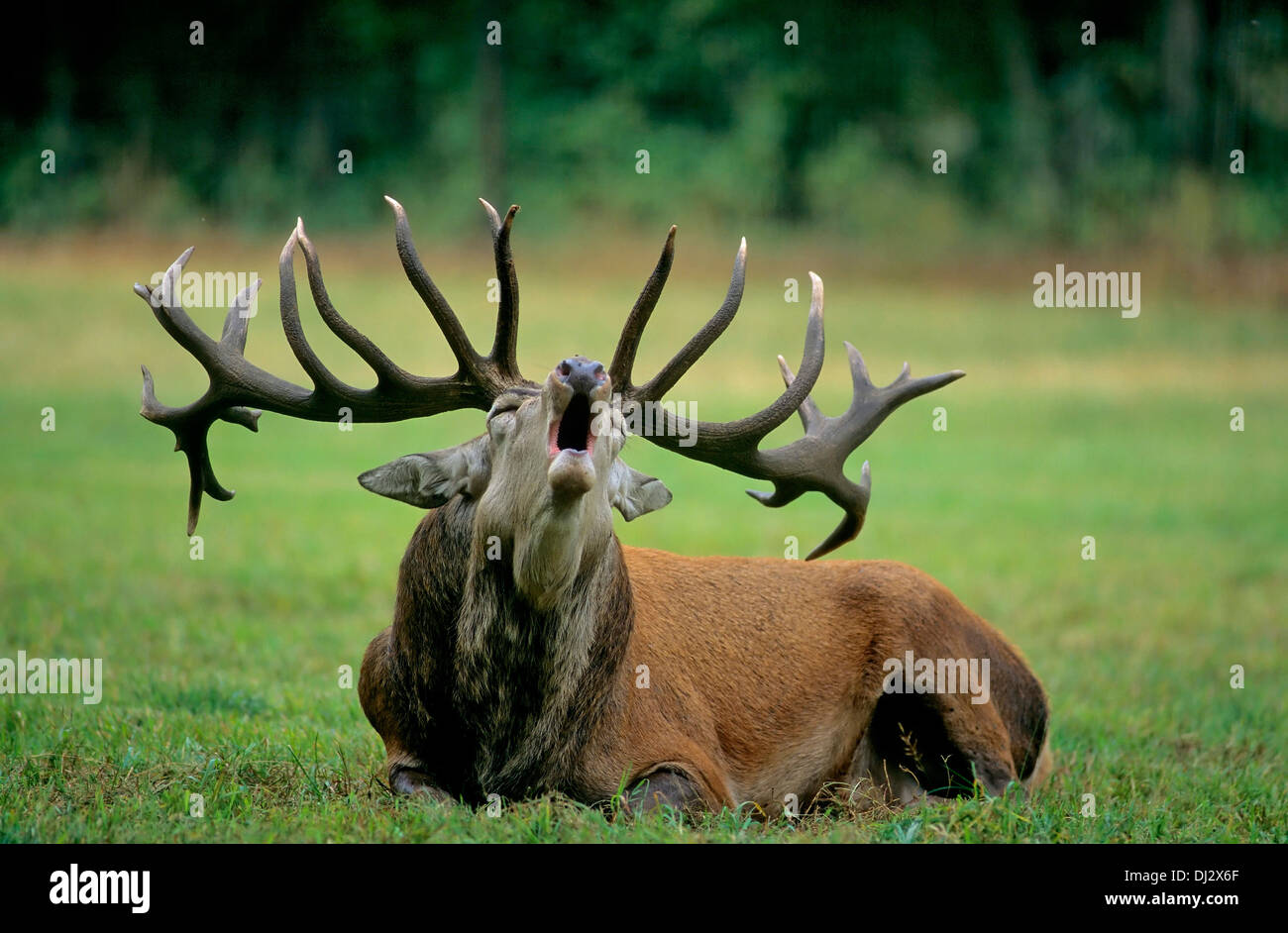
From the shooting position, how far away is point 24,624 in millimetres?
10711

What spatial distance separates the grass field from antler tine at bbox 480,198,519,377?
5.76ft

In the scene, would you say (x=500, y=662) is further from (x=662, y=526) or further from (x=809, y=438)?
(x=662, y=526)

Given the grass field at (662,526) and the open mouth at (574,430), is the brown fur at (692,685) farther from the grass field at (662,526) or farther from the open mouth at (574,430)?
the open mouth at (574,430)

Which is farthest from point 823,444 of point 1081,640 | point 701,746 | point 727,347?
point 727,347

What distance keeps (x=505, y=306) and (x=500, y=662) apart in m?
1.38

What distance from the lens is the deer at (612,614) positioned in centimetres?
611

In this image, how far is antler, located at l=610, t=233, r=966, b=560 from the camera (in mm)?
6449

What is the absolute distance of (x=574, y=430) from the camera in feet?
19.0

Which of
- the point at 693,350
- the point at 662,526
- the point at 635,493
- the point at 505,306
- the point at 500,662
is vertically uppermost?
the point at 505,306

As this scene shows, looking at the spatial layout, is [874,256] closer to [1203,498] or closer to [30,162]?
[1203,498]

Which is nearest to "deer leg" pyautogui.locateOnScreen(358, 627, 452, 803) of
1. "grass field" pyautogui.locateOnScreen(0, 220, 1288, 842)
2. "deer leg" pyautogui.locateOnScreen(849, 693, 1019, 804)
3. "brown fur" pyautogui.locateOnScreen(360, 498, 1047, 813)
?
"brown fur" pyautogui.locateOnScreen(360, 498, 1047, 813)

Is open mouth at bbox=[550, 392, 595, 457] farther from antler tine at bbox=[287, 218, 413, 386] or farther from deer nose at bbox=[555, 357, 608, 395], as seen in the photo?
antler tine at bbox=[287, 218, 413, 386]

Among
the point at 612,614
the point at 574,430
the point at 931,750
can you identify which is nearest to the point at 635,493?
the point at 612,614
